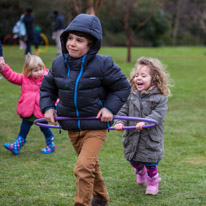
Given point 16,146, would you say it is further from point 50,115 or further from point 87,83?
point 87,83

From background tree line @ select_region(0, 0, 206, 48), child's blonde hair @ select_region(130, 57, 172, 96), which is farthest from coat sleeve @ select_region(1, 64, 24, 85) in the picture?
background tree line @ select_region(0, 0, 206, 48)

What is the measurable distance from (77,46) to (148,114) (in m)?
1.12

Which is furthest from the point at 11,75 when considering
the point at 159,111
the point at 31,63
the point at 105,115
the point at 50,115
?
the point at 105,115

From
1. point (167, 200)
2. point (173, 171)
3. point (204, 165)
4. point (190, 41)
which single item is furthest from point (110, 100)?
point (190, 41)

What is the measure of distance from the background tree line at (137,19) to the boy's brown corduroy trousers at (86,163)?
2334cm

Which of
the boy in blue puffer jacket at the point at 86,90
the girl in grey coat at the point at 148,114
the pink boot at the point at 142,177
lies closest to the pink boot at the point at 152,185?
the girl in grey coat at the point at 148,114

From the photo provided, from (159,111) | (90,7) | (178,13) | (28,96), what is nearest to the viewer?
(159,111)

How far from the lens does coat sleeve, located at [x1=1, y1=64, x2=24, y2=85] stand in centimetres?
539

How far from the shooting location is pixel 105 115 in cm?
349

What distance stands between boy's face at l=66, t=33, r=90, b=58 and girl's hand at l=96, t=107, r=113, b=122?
51 centimetres

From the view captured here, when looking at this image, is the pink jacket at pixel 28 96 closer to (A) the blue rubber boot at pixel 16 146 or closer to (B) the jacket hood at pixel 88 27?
(A) the blue rubber boot at pixel 16 146

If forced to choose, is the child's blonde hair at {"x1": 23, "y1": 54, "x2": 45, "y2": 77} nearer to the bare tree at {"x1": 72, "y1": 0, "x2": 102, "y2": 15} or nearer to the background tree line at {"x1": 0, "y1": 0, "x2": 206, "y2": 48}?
the bare tree at {"x1": 72, "y1": 0, "x2": 102, "y2": 15}

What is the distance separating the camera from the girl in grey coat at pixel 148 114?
414cm

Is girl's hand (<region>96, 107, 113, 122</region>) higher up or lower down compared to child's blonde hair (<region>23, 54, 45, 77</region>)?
lower down
